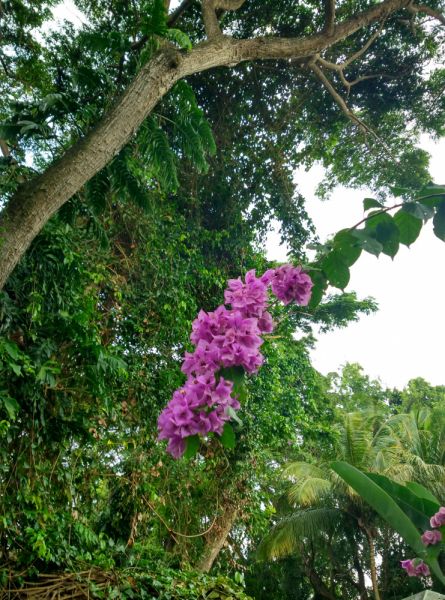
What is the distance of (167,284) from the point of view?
14.6 ft

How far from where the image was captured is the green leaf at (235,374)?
28.8 inches

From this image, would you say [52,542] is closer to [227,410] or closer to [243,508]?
[227,410]

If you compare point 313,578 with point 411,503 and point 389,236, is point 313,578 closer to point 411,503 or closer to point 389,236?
point 411,503

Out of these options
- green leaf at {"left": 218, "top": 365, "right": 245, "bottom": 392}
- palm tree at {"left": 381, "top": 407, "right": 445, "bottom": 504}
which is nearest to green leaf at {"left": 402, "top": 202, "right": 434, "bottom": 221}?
green leaf at {"left": 218, "top": 365, "right": 245, "bottom": 392}

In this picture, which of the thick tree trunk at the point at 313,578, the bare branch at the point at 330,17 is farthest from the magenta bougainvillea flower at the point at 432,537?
the thick tree trunk at the point at 313,578

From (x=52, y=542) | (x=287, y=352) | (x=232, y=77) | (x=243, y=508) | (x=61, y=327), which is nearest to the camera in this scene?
(x=52, y=542)

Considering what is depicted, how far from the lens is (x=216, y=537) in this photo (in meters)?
4.59

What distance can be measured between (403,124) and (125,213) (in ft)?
17.3

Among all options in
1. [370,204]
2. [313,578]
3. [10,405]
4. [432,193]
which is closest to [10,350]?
[10,405]

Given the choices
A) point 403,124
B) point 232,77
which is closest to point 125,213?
point 232,77

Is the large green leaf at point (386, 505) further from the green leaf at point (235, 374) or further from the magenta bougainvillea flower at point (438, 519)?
the green leaf at point (235, 374)

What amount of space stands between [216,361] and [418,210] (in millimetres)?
514

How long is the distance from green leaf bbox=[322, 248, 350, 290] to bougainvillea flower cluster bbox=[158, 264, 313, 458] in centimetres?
15

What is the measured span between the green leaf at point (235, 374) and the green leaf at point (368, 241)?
1.16 ft
